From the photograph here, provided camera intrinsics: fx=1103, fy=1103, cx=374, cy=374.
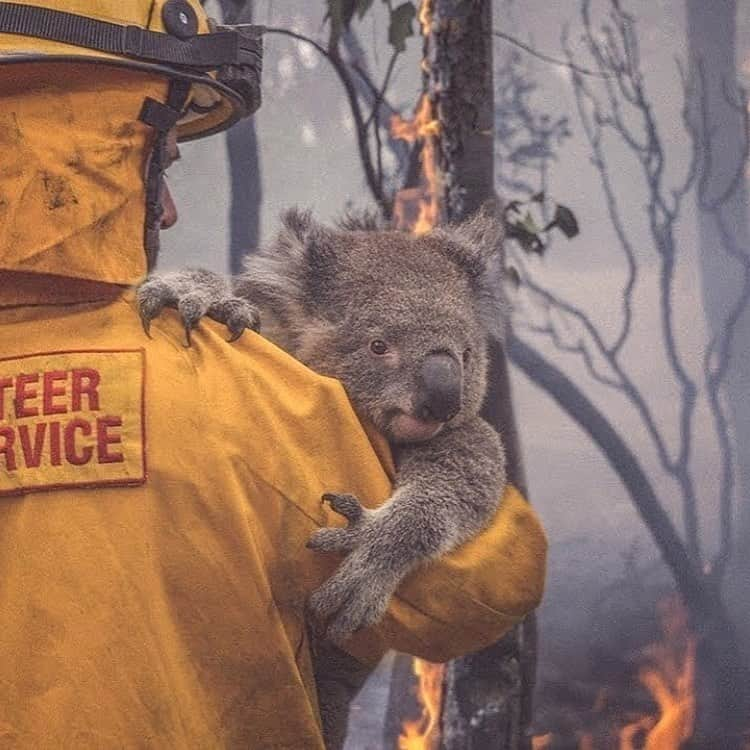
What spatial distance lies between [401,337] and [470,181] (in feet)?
3.96

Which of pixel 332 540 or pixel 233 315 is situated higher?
pixel 233 315

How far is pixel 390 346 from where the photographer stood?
58.4 inches

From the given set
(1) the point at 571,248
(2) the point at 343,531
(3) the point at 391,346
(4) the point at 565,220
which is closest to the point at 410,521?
(2) the point at 343,531

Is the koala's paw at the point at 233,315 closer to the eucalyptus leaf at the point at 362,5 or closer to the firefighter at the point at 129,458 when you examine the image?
the firefighter at the point at 129,458

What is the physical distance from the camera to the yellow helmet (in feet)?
3.92

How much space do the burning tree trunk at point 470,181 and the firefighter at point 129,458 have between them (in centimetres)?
132

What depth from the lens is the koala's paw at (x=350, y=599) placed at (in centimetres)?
129

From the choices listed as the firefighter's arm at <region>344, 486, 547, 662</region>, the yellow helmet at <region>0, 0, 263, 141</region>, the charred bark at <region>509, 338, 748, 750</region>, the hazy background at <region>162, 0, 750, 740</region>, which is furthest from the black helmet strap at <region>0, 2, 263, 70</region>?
the charred bark at <region>509, 338, 748, 750</region>

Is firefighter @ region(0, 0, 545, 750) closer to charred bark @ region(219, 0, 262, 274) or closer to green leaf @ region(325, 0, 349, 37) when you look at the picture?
green leaf @ region(325, 0, 349, 37)

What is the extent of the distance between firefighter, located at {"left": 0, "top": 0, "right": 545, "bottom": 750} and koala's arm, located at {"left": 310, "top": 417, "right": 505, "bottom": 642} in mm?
31

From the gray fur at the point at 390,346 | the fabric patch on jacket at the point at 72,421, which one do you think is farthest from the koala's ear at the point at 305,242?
the fabric patch on jacket at the point at 72,421

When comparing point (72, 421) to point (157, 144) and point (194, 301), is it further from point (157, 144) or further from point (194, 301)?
point (157, 144)

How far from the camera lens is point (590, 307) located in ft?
11.8

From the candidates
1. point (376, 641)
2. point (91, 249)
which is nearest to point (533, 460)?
point (376, 641)
